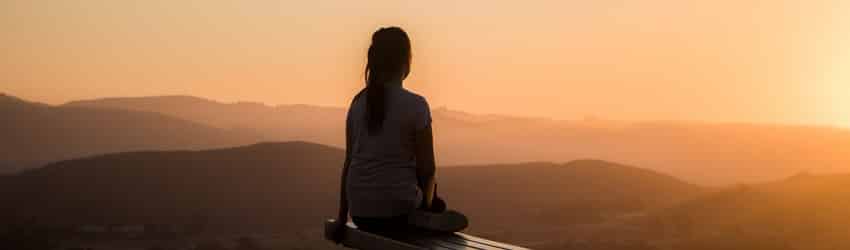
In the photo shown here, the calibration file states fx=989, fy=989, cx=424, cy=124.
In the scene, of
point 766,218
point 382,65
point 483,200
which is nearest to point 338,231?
point 382,65

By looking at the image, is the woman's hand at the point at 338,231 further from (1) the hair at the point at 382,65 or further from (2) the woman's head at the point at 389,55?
(2) the woman's head at the point at 389,55

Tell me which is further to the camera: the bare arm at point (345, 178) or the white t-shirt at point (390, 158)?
the bare arm at point (345, 178)

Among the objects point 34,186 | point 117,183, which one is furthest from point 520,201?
point 34,186

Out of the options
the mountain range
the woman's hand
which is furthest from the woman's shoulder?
the mountain range

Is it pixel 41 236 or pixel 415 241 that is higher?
pixel 415 241

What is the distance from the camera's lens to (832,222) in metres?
33.1

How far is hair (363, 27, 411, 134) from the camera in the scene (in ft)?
13.9

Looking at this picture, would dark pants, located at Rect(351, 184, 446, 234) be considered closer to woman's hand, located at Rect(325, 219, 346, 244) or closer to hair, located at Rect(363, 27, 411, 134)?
woman's hand, located at Rect(325, 219, 346, 244)

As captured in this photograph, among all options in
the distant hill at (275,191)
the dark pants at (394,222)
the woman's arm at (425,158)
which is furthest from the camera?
the distant hill at (275,191)

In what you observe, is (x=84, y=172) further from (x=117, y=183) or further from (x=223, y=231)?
(x=223, y=231)

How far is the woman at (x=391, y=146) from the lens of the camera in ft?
13.8

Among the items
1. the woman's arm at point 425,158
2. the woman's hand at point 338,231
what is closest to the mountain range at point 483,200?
the woman's hand at point 338,231

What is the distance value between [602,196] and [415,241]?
4304 centimetres

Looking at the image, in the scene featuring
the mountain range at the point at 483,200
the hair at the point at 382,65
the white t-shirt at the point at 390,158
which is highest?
the hair at the point at 382,65
